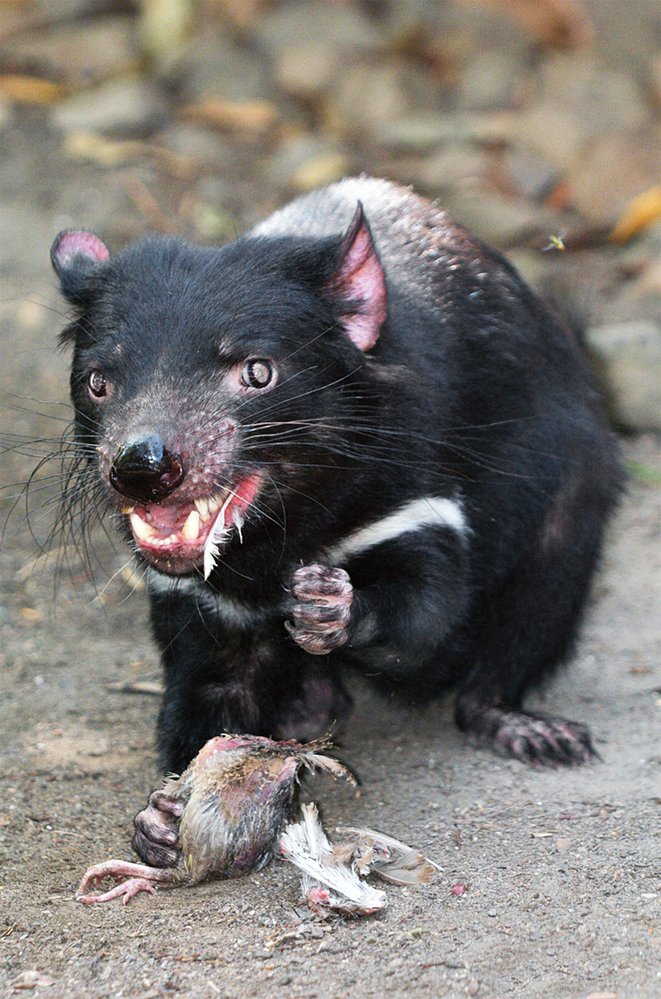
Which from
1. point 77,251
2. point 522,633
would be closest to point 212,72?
point 77,251

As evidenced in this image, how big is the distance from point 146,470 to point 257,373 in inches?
15.6

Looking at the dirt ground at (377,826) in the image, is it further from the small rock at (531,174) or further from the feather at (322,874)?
the small rock at (531,174)

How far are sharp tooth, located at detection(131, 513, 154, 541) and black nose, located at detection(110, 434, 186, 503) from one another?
0.11m

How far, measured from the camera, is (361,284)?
3094 mm

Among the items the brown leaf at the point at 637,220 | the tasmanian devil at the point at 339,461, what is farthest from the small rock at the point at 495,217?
the tasmanian devil at the point at 339,461

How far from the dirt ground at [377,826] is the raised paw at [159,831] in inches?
3.6

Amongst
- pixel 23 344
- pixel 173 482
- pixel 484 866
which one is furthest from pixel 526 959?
pixel 23 344

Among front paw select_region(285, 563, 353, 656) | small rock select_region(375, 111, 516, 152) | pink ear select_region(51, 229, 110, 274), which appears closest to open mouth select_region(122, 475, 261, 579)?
front paw select_region(285, 563, 353, 656)

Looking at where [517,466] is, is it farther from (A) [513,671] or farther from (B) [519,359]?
(A) [513,671]

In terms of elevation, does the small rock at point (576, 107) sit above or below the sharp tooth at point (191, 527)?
below

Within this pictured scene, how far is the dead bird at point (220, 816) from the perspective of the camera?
9.53ft

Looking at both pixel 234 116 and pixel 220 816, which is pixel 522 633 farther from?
pixel 234 116

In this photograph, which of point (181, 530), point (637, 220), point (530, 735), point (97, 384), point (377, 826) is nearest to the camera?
point (181, 530)

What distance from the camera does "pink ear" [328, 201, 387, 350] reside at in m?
3.06
